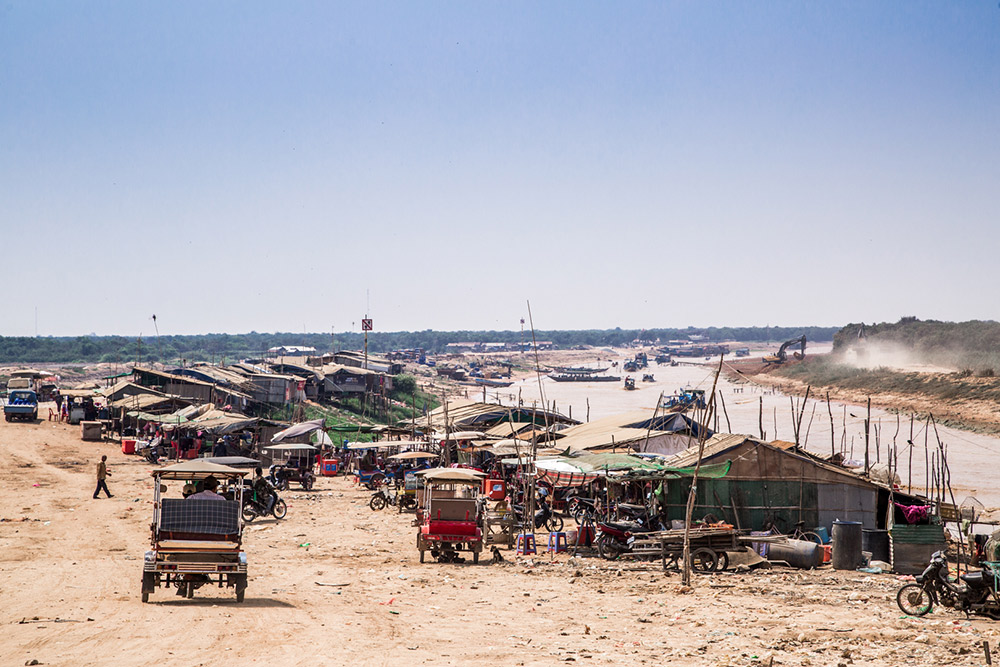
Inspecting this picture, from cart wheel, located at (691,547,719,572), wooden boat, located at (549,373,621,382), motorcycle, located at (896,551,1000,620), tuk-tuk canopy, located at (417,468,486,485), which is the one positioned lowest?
wooden boat, located at (549,373,621,382)

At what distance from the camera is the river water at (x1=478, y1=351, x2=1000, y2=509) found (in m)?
41.1

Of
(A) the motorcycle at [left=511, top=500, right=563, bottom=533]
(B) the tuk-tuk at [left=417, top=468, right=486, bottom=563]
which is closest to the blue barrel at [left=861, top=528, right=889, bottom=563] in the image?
(A) the motorcycle at [left=511, top=500, right=563, bottom=533]

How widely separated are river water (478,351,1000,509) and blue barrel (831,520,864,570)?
37.9 ft

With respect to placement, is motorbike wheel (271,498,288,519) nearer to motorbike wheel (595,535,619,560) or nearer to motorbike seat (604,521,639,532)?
motorbike wheel (595,535,619,560)

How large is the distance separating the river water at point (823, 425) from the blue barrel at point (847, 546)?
11547 millimetres

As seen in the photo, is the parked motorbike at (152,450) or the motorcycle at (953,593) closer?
the motorcycle at (953,593)

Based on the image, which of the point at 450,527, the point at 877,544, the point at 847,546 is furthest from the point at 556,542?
the point at 877,544

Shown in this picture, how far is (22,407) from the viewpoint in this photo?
2092 inches

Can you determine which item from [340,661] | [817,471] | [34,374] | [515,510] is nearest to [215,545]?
[340,661]

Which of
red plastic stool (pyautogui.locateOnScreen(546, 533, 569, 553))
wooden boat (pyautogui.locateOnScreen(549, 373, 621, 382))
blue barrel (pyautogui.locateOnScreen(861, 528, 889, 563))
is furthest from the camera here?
wooden boat (pyautogui.locateOnScreen(549, 373, 621, 382))

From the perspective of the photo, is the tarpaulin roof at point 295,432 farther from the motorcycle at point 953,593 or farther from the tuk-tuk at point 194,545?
the motorcycle at point 953,593

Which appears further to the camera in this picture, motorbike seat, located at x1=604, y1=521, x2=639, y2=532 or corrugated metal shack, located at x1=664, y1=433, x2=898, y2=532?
corrugated metal shack, located at x1=664, y1=433, x2=898, y2=532

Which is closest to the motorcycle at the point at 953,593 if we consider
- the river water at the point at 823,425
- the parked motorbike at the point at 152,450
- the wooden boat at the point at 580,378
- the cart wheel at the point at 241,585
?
the cart wheel at the point at 241,585

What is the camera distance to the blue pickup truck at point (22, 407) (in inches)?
2089
